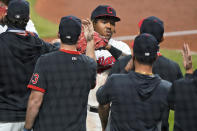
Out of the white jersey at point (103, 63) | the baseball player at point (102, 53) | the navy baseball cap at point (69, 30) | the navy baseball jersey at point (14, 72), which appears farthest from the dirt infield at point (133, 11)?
the navy baseball cap at point (69, 30)

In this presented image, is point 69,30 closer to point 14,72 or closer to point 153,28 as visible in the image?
point 14,72

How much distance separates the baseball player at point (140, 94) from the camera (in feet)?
11.2

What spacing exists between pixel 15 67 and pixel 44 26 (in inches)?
400

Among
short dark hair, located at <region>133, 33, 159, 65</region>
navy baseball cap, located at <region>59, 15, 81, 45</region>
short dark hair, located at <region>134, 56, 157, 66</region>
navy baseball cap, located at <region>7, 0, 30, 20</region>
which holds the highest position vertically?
navy baseball cap, located at <region>7, 0, 30, 20</region>

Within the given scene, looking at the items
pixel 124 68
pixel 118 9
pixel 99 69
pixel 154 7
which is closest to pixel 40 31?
pixel 118 9

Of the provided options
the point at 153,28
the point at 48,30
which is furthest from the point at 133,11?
the point at 153,28

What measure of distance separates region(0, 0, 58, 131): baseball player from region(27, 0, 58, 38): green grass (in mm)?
8586

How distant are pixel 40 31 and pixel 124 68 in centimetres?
957

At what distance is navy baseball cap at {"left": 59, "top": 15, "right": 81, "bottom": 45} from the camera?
3.71 meters

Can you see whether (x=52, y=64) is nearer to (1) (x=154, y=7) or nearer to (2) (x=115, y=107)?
(2) (x=115, y=107)

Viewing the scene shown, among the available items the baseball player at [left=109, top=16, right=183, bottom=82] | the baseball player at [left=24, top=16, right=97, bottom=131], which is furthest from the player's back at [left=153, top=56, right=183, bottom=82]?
the baseball player at [left=24, top=16, right=97, bottom=131]

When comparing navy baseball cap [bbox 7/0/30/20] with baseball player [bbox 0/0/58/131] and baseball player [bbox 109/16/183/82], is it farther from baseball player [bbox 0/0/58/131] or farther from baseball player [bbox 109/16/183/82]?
baseball player [bbox 109/16/183/82]

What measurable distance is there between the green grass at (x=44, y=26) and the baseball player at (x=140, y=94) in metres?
9.31

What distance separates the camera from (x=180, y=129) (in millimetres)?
3340
